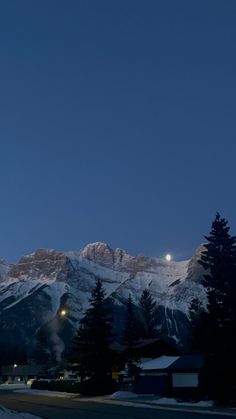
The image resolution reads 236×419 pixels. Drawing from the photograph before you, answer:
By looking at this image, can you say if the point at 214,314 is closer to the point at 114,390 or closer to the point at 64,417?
the point at 64,417

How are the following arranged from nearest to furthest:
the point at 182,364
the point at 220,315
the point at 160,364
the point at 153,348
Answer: the point at 220,315 < the point at 182,364 < the point at 160,364 < the point at 153,348

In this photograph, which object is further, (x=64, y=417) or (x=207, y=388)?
(x=207, y=388)

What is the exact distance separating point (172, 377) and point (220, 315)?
17709 millimetres

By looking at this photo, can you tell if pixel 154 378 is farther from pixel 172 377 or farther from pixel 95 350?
pixel 95 350

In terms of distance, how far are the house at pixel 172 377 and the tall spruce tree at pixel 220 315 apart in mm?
10799

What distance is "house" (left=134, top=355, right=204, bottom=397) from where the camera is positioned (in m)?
60.6

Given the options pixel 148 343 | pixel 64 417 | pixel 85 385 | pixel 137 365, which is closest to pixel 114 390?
pixel 85 385

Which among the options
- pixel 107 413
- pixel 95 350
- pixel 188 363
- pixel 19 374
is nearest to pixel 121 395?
pixel 95 350

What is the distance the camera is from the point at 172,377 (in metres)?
63.2

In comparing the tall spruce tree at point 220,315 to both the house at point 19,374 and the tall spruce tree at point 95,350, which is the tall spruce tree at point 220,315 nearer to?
the tall spruce tree at point 95,350

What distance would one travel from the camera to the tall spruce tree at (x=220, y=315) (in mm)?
45875

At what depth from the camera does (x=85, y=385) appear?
65.9 meters

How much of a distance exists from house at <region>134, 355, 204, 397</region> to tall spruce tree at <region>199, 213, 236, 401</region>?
425 inches

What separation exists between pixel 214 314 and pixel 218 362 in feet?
13.2
